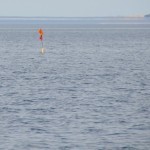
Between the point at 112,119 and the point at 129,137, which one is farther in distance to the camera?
the point at 112,119

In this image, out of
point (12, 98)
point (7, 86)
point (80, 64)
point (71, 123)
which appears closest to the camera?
point (71, 123)

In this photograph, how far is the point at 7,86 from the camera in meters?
60.0

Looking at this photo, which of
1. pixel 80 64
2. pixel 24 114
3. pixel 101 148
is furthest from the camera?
pixel 80 64

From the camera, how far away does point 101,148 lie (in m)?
36.9

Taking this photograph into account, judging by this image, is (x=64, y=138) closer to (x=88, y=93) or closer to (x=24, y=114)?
(x=24, y=114)

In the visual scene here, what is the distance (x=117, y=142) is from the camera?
1500 inches

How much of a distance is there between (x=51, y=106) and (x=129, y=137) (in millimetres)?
10568

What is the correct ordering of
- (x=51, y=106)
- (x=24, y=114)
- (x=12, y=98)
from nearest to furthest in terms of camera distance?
(x=24, y=114)
(x=51, y=106)
(x=12, y=98)

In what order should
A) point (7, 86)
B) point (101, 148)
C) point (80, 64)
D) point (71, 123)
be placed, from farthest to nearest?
point (80, 64)
point (7, 86)
point (71, 123)
point (101, 148)

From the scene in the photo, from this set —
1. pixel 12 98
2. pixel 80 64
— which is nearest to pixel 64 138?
pixel 12 98

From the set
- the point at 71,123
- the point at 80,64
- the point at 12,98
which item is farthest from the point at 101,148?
the point at 80,64

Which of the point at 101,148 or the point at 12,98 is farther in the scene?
the point at 12,98

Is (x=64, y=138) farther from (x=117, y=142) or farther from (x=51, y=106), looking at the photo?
A: (x=51, y=106)

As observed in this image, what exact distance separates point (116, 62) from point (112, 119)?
137ft
